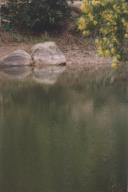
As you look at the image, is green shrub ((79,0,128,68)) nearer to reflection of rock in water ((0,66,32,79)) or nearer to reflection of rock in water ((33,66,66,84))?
reflection of rock in water ((33,66,66,84))

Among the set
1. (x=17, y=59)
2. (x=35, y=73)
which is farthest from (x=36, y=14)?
(x=35, y=73)

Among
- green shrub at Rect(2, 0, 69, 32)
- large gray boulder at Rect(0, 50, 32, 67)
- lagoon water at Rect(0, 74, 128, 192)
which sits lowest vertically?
large gray boulder at Rect(0, 50, 32, 67)

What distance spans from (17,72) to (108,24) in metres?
27.8

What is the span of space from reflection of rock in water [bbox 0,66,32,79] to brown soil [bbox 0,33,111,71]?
148 centimetres

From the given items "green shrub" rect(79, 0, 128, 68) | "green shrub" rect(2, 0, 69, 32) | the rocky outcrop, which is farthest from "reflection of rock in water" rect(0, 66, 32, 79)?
"green shrub" rect(79, 0, 128, 68)

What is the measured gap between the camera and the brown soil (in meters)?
47.5

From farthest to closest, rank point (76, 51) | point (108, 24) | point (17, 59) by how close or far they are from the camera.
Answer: point (76, 51), point (17, 59), point (108, 24)

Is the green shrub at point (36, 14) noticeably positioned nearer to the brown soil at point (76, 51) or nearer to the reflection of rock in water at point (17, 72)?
the brown soil at point (76, 51)

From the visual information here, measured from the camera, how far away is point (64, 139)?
945 inches

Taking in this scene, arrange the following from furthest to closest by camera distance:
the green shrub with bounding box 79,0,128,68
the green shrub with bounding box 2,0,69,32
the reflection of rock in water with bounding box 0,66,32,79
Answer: the green shrub with bounding box 2,0,69,32
the reflection of rock in water with bounding box 0,66,32,79
the green shrub with bounding box 79,0,128,68

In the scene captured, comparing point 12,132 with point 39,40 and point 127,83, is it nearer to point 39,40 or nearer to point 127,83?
point 127,83

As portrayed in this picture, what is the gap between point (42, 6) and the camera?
49031 mm

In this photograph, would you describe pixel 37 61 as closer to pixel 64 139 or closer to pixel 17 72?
pixel 17 72

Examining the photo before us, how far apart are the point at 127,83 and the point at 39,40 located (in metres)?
13.5
